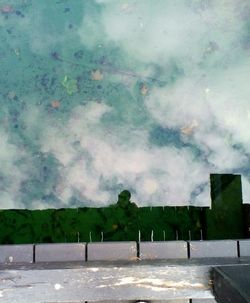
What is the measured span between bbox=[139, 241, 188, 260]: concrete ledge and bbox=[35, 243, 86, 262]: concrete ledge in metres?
0.27

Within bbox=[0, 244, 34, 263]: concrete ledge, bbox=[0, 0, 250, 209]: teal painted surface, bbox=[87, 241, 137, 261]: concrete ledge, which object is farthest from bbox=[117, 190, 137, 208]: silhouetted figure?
bbox=[0, 244, 34, 263]: concrete ledge

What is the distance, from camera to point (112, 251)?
68.4 inches

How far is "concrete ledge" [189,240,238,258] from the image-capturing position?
5.59 ft

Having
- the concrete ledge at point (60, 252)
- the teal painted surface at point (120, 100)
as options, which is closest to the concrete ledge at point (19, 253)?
the concrete ledge at point (60, 252)

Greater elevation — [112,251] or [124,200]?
[124,200]

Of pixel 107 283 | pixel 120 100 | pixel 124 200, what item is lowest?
pixel 107 283

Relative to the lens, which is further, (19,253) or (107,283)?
(19,253)

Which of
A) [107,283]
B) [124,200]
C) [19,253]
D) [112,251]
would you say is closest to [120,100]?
[124,200]

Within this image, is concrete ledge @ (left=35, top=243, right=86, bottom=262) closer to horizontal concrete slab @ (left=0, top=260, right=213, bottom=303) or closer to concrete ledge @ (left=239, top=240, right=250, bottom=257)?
horizontal concrete slab @ (left=0, top=260, right=213, bottom=303)

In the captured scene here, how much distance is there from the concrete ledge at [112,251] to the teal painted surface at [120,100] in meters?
0.46

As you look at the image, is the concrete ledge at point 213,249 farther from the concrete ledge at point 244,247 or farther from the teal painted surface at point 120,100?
the teal painted surface at point 120,100

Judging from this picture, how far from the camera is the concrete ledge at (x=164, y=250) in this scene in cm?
170

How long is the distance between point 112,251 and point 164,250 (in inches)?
9.2

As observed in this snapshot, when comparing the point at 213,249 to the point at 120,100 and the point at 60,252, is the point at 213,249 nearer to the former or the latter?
the point at 60,252
